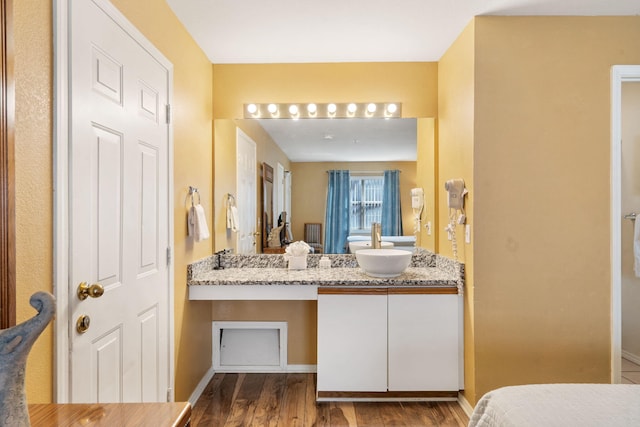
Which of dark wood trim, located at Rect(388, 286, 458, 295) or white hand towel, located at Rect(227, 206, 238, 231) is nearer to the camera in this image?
dark wood trim, located at Rect(388, 286, 458, 295)

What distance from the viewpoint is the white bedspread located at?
49.9 inches

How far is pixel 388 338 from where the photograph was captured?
2.60 m

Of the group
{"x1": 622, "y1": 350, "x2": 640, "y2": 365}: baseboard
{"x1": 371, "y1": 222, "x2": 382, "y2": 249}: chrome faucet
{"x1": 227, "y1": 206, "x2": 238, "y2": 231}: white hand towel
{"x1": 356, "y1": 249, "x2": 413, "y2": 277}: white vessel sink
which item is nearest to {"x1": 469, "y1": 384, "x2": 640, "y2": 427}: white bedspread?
{"x1": 356, "y1": 249, "x2": 413, "y2": 277}: white vessel sink

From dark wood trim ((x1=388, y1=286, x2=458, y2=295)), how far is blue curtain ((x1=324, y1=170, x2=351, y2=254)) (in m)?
0.67

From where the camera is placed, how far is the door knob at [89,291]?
55.7 inches

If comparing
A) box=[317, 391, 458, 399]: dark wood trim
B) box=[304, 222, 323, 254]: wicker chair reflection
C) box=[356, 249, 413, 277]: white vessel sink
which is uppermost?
box=[304, 222, 323, 254]: wicker chair reflection

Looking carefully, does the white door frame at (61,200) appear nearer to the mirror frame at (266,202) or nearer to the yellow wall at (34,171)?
the yellow wall at (34,171)

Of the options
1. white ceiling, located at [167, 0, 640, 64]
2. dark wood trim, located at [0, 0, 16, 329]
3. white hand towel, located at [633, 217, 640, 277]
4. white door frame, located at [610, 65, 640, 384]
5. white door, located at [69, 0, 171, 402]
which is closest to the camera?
Answer: dark wood trim, located at [0, 0, 16, 329]

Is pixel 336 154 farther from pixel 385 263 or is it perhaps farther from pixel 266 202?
pixel 385 263

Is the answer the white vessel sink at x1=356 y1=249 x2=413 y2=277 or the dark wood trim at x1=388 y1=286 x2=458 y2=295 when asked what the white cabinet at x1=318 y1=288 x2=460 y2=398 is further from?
the white vessel sink at x1=356 y1=249 x2=413 y2=277

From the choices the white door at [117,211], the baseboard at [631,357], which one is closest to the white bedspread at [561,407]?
the white door at [117,211]

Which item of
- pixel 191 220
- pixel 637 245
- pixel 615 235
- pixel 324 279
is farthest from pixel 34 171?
pixel 637 245

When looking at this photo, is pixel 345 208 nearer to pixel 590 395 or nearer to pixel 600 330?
pixel 600 330

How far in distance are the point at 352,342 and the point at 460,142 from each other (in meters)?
1.45
